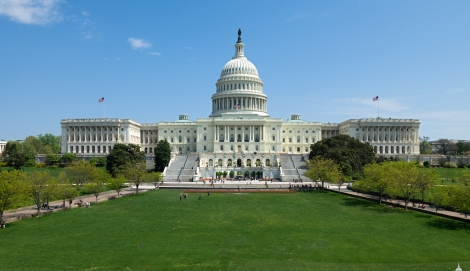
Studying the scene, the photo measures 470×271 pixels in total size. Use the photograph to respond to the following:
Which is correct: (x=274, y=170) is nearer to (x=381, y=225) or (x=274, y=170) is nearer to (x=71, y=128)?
(x=381, y=225)

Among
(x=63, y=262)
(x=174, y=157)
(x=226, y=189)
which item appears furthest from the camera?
(x=174, y=157)

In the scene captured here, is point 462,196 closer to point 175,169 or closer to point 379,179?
point 379,179

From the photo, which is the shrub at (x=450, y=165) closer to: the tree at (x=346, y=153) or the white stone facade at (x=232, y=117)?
the white stone facade at (x=232, y=117)

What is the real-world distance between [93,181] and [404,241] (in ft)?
141

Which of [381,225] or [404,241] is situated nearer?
[404,241]

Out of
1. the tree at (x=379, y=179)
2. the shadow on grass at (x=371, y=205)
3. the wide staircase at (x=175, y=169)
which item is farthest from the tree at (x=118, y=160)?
the tree at (x=379, y=179)

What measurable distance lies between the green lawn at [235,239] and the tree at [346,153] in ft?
97.0

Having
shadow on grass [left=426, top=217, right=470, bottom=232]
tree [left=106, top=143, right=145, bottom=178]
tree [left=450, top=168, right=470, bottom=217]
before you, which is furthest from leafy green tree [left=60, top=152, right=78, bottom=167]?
tree [left=450, top=168, right=470, bottom=217]

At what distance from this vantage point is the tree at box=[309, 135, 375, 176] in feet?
234

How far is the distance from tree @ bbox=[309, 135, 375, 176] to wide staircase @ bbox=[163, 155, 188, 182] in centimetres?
3102

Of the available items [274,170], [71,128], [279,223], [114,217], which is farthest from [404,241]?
[71,128]

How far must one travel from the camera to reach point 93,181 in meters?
53.3

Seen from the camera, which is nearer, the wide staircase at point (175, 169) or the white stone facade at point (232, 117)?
the wide staircase at point (175, 169)

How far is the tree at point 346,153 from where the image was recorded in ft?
234
